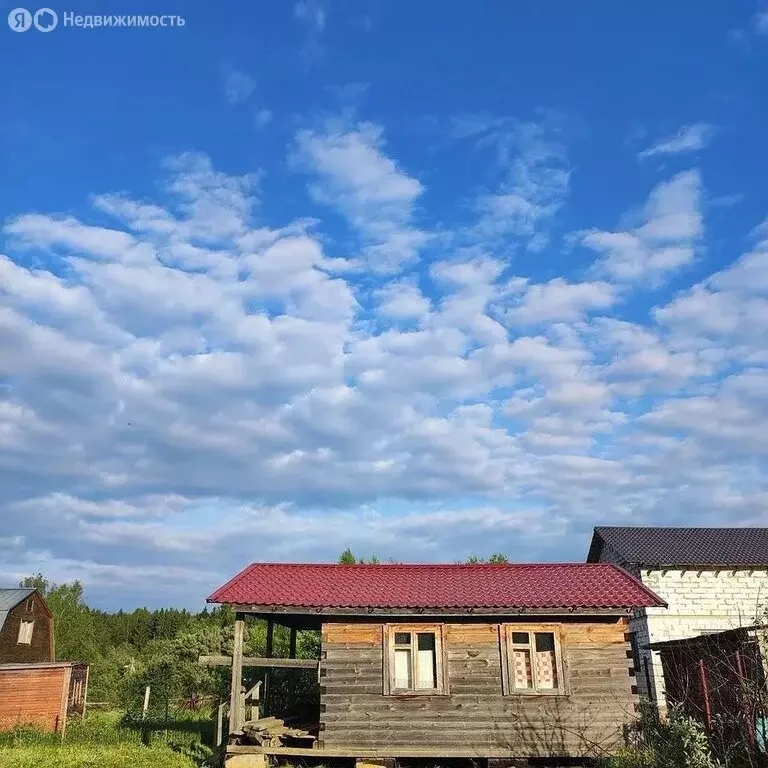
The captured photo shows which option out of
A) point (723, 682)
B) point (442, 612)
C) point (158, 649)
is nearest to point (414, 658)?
point (442, 612)

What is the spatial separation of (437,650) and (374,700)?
1942 millimetres

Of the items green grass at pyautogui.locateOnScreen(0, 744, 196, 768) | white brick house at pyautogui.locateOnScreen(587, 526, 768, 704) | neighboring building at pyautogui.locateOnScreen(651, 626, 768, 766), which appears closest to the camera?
neighboring building at pyautogui.locateOnScreen(651, 626, 768, 766)

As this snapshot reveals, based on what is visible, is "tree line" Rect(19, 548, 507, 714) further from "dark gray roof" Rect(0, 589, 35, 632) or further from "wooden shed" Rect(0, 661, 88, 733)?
"dark gray roof" Rect(0, 589, 35, 632)

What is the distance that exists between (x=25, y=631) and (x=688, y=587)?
36.2 m

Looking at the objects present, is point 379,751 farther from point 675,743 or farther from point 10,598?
point 10,598

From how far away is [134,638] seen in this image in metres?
70.4

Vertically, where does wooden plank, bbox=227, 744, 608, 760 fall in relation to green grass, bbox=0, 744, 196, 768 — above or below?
above

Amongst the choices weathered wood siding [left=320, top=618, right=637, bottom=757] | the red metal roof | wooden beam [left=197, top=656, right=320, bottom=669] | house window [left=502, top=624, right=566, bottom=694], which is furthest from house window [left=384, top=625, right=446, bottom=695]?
wooden beam [left=197, top=656, right=320, bottom=669]

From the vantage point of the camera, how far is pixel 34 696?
31953mm

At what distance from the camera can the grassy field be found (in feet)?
61.8

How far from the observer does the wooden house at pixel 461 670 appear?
17.0 metres

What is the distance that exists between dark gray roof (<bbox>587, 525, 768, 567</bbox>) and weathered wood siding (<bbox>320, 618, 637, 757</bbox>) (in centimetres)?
1103

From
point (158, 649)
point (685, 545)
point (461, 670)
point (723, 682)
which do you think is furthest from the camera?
point (158, 649)

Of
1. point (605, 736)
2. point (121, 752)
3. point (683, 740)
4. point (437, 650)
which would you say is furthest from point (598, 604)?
point (121, 752)
